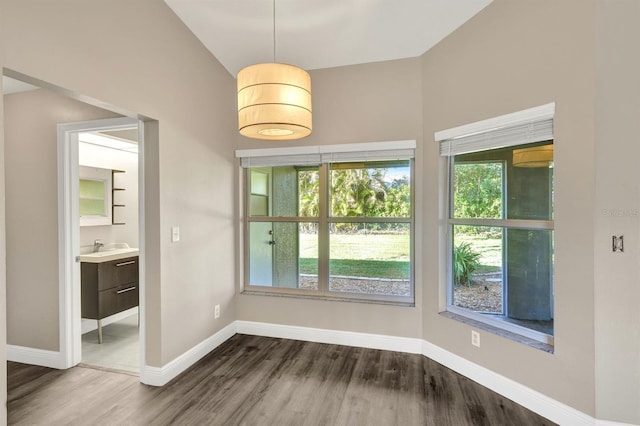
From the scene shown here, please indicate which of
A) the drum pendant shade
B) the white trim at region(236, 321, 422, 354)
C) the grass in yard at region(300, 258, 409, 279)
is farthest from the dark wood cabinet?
the drum pendant shade

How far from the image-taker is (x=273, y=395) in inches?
96.0

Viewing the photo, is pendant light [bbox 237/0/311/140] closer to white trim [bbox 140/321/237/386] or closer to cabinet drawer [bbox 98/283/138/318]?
white trim [bbox 140/321/237/386]

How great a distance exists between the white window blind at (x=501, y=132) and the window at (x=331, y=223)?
0.40 meters

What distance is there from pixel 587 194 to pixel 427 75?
167 cm

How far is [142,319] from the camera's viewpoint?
2605 millimetres

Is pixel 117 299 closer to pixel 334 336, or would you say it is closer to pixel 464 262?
pixel 334 336

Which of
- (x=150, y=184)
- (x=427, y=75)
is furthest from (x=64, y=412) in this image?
(x=427, y=75)

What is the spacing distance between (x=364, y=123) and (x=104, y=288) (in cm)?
322

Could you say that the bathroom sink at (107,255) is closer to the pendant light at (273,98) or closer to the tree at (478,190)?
the pendant light at (273,98)

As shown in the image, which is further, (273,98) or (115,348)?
(115,348)

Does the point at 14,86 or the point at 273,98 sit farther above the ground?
the point at 14,86

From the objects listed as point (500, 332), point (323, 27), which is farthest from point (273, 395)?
point (323, 27)

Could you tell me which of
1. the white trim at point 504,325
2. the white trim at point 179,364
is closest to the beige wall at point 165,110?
the white trim at point 179,364

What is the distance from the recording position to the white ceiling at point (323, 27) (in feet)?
8.43
